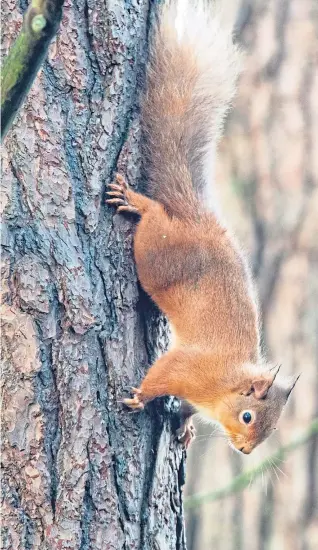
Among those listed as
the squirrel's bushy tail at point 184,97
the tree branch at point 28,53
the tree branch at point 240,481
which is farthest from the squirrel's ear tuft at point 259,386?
the tree branch at point 28,53

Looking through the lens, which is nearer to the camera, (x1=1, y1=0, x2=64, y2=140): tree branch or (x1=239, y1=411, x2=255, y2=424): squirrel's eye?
(x1=1, y1=0, x2=64, y2=140): tree branch

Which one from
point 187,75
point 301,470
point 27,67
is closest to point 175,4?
point 187,75

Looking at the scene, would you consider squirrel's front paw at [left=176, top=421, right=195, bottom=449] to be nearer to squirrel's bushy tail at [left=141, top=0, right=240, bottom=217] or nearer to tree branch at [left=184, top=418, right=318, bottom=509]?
squirrel's bushy tail at [left=141, top=0, right=240, bottom=217]

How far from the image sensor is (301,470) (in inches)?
166

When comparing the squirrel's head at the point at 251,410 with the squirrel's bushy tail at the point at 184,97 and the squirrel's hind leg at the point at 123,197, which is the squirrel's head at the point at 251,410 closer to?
the squirrel's bushy tail at the point at 184,97

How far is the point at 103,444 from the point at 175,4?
40.0 inches

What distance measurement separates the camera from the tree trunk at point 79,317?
5.70ft

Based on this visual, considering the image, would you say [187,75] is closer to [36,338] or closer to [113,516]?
[36,338]

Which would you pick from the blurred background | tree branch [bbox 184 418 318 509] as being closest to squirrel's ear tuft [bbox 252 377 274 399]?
tree branch [bbox 184 418 318 509]

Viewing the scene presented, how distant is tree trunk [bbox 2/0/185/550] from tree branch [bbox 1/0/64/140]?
62cm

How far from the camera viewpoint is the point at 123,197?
1894 millimetres

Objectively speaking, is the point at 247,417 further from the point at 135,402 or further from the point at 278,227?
the point at 278,227

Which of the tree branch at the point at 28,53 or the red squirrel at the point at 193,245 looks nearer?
the tree branch at the point at 28,53

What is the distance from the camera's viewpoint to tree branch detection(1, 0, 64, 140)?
107 cm
